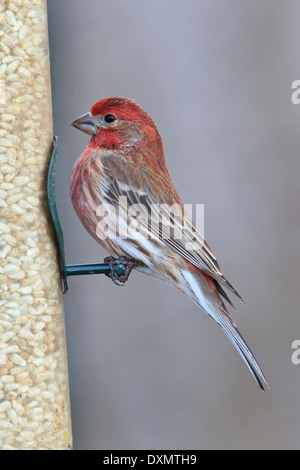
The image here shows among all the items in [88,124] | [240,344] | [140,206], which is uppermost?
[88,124]

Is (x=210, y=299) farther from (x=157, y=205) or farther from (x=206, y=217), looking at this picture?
(x=206, y=217)

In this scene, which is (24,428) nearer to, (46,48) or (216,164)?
(46,48)

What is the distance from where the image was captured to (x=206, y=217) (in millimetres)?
6266

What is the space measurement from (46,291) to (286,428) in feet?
12.1

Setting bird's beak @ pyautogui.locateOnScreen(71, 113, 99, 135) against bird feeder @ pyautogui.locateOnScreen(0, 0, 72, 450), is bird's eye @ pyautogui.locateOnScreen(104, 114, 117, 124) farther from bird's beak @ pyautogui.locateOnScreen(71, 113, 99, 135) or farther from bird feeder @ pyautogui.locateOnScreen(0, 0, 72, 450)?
bird feeder @ pyautogui.locateOnScreen(0, 0, 72, 450)

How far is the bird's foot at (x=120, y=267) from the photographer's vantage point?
385 cm

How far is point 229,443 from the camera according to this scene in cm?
648

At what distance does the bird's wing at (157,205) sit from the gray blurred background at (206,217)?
5.98 feet

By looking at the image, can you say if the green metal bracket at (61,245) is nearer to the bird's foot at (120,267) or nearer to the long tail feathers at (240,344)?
the bird's foot at (120,267)

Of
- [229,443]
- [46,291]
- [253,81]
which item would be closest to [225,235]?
[253,81]

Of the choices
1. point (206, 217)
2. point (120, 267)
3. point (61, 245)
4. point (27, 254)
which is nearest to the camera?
point (27, 254)

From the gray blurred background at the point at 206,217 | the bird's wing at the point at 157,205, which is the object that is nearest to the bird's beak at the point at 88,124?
the bird's wing at the point at 157,205

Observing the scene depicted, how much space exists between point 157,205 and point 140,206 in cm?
10

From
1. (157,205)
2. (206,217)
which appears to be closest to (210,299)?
(157,205)
